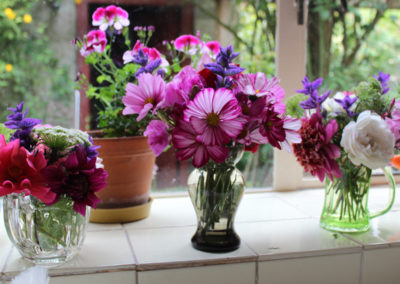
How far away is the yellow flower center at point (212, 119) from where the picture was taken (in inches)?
34.8

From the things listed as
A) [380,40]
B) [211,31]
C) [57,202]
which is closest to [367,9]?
[380,40]

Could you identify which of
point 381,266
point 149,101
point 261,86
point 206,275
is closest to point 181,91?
point 149,101

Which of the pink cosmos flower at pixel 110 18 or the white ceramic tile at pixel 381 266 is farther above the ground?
the pink cosmos flower at pixel 110 18

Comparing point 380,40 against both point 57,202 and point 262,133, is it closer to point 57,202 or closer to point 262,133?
point 262,133

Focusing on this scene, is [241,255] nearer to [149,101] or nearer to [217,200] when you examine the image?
[217,200]

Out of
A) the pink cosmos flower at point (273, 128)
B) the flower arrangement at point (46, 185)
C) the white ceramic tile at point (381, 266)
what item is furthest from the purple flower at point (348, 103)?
the flower arrangement at point (46, 185)

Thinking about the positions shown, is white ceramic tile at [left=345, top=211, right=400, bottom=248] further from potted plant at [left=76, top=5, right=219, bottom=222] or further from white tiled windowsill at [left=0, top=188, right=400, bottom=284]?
potted plant at [left=76, top=5, right=219, bottom=222]

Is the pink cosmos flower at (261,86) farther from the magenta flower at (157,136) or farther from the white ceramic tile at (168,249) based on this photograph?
the white ceramic tile at (168,249)

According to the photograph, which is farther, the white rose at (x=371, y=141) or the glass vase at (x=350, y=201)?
the glass vase at (x=350, y=201)

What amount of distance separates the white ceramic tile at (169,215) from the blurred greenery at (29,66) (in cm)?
42

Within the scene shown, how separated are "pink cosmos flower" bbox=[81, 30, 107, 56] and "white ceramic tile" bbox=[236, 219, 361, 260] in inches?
22.9

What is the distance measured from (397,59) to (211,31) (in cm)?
70

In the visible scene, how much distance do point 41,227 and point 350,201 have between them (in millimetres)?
719

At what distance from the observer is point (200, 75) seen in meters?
0.95
